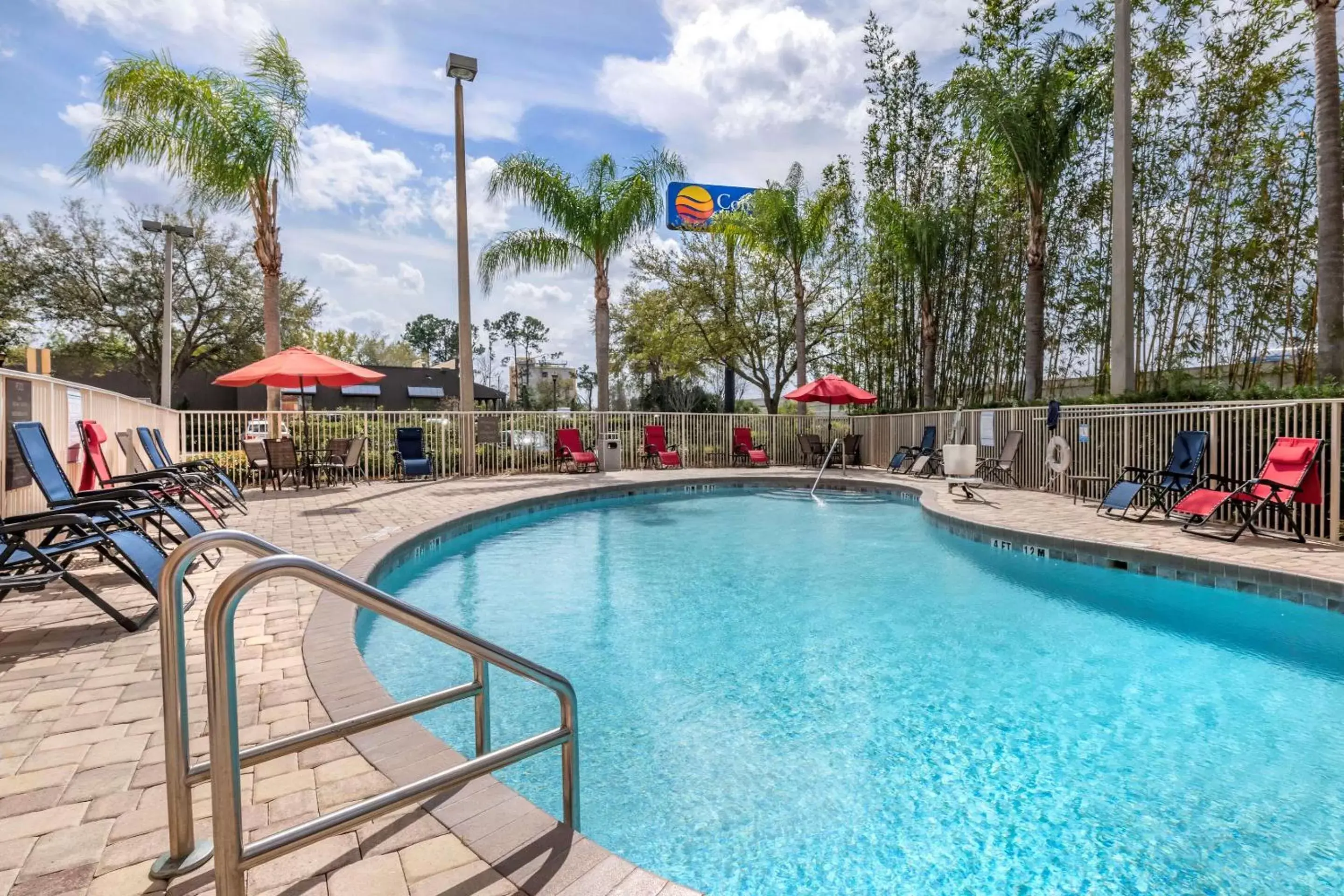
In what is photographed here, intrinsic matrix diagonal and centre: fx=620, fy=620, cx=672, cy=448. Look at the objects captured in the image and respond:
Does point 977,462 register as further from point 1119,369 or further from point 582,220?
point 582,220

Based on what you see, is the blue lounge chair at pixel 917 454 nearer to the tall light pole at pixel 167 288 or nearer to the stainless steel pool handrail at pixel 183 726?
the stainless steel pool handrail at pixel 183 726

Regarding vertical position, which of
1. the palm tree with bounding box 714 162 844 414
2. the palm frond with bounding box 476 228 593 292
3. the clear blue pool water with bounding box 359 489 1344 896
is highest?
the palm tree with bounding box 714 162 844 414

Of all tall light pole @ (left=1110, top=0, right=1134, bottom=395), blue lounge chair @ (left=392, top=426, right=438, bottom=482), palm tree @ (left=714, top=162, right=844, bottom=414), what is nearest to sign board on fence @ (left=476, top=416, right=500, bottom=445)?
blue lounge chair @ (left=392, top=426, right=438, bottom=482)

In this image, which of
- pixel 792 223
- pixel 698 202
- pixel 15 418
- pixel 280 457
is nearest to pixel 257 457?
pixel 280 457

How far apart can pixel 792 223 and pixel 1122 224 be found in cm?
785

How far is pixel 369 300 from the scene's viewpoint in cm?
2377

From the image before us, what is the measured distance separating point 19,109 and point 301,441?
7.09 m

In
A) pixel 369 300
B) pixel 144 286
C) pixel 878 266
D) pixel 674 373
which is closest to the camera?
pixel 878 266

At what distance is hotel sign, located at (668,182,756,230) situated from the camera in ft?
65.8

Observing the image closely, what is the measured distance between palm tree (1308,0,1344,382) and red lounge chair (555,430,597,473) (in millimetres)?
11048

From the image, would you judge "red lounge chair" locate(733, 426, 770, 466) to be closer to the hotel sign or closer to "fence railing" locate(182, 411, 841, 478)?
"fence railing" locate(182, 411, 841, 478)

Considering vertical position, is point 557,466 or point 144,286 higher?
point 144,286

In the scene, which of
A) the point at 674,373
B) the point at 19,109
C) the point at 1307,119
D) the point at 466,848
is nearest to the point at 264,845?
the point at 466,848

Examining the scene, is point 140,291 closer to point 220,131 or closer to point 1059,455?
point 220,131
